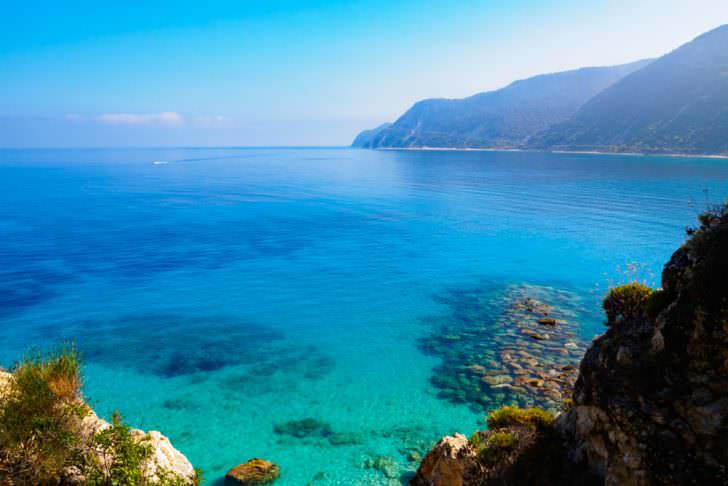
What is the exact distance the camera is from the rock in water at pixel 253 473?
13.8m

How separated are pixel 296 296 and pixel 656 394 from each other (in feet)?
87.3

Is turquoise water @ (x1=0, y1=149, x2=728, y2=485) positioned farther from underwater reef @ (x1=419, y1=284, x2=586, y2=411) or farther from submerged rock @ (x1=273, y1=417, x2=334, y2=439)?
underwater reef @ (x1=419, y1=284, x2=586, y2=411)

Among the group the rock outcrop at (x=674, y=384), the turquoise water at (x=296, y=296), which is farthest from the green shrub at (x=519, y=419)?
the turquoise water at (x=296, y=296)

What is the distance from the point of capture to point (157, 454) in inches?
427

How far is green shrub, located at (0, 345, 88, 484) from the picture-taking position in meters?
9.00

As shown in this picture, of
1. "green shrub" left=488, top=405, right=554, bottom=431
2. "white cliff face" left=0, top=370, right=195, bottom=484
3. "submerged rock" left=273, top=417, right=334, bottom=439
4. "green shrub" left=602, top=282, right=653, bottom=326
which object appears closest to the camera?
"green shrub" left=602, top=282, right=653, bottom=326

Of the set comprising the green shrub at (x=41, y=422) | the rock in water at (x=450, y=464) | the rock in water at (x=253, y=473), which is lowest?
the rock in water at (x=253, y=473)

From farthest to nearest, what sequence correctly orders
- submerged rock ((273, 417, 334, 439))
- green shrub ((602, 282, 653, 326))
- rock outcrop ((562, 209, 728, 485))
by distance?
1. submerged rock ((273, 417, 334, 439))
2. green shrub ((602, 282, 653, 326))
3. rock outcrop ((562, 209, 728, 485))

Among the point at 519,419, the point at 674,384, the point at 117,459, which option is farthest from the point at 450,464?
the point at 117,459

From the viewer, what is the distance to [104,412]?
1783 cm

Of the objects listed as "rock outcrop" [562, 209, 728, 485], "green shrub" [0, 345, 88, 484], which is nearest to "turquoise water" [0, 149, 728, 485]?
"green shrub" [0, 345, 88, 484]

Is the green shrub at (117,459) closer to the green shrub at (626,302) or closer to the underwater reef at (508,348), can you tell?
the green shrub at (626,302)

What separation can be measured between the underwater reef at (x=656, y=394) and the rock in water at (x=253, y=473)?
706 cm

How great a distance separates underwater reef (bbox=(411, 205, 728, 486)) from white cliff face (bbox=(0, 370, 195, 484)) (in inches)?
301
